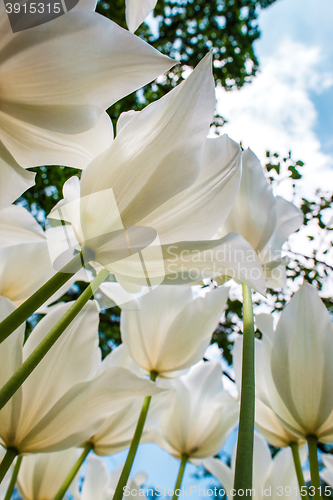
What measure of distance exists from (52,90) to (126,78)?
50mm

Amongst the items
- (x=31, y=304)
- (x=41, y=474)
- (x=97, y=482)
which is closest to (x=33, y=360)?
(x=31, y=304)

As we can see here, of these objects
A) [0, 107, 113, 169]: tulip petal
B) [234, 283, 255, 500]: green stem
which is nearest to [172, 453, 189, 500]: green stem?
[234, 283, 255, 500]: green stem

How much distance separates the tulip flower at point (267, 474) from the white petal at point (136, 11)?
53cm

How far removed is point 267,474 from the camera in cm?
57

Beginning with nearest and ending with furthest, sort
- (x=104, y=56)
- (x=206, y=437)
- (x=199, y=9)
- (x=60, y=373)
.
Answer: (x=104, y=56), (x=60, y=373), (x=206, y=437), (x=199, y=9)

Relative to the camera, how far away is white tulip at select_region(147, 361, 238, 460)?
0.61 meters

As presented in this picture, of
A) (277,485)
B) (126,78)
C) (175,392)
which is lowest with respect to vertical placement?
(277,485)

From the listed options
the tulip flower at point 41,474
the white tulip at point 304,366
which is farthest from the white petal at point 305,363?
the tulip flower at point 41,474

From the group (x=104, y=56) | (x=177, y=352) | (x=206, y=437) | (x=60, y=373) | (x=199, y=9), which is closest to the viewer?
(x=104, y=56)

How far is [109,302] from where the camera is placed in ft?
1.75

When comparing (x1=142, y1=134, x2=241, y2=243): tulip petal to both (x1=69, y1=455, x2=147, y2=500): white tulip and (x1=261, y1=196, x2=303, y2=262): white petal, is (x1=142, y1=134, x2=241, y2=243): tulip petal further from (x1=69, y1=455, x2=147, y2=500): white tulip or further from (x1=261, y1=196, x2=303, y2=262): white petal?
(x1=69, y1=455, x2=147, y2=500): white tulip

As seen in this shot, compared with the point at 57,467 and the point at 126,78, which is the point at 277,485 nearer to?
the point at 57,467

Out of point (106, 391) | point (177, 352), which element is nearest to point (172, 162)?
point (106, 391)

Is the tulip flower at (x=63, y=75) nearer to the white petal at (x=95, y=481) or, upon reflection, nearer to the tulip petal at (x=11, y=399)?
the tulip petal at (x=11, y=399)
